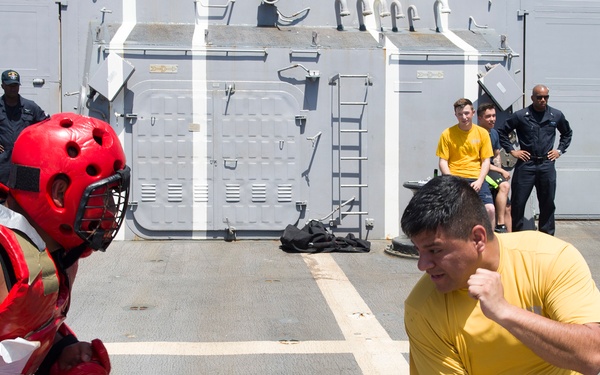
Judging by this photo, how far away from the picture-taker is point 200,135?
11.0 metres

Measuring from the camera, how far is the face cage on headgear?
2.83 meters

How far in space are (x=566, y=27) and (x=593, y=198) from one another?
2794 millimetres

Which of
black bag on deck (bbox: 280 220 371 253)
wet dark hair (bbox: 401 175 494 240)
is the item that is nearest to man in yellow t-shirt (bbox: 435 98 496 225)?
black bag on deck (bbox: 280 220 371 253)

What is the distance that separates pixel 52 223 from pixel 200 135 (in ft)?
27.1

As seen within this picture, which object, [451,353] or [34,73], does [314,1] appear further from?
[451,353]

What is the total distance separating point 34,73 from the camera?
11.4m

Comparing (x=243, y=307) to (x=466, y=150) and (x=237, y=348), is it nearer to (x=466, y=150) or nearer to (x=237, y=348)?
(x=237, y=348)

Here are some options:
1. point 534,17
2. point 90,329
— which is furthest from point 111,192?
point 534,17

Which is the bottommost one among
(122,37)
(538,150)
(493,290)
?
(493,290)

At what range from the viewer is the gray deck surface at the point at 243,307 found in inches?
237

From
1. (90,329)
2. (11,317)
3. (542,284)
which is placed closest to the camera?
(11,317)

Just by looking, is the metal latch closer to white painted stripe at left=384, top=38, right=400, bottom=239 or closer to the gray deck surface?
the gray deck surface


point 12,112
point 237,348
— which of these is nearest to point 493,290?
point 237,348

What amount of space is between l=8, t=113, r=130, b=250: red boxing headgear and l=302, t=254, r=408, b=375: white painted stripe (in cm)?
331
